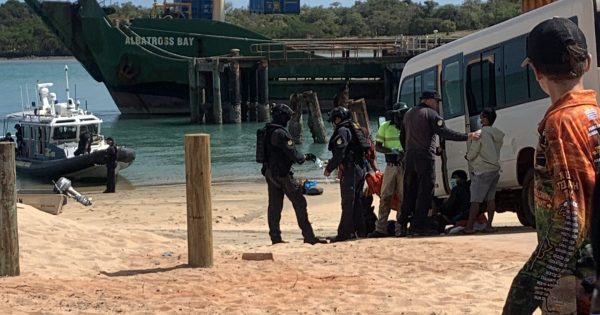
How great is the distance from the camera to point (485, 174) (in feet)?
35.7

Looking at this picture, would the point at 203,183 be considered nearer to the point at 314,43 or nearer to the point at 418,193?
the point at 418,193

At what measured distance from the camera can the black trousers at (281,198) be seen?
1102 cm

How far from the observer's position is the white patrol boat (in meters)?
25.5

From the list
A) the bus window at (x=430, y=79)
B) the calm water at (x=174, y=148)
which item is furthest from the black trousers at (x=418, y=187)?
the calm water at (x=174, y=148)

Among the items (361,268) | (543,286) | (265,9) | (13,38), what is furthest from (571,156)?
(13,38)

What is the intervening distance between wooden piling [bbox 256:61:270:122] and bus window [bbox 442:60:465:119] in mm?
36306

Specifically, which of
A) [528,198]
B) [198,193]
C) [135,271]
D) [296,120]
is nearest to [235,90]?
[296,120]

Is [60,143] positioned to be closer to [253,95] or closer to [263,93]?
[263,93]

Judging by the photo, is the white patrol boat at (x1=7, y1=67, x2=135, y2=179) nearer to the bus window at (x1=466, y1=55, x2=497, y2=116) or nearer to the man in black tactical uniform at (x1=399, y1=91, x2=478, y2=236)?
the bus window at (x1=466, y1=55, x2=497, y2=116)

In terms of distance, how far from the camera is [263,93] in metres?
49.1

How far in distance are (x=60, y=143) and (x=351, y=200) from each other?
54.9ft

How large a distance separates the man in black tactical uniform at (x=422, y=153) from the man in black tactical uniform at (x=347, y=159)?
504mm

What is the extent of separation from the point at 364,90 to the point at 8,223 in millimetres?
46209

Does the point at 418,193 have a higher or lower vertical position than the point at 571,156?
lower
